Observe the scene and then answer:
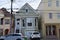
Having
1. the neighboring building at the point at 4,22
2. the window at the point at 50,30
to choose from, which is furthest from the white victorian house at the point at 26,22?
the window at the point at 50,30

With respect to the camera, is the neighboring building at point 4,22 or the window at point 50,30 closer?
the window at point 50,30

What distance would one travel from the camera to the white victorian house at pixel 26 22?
48125 millimetres

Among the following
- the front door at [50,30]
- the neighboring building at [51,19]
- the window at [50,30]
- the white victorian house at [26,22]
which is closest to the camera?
the neighboring building at [51,19]

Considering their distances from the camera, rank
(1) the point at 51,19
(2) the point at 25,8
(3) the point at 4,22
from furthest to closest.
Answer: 1. (2) the point at 25,8
2. (3) the point at 4,22
3. (1) the point at 51,19

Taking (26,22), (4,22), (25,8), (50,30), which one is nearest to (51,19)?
(50,30)

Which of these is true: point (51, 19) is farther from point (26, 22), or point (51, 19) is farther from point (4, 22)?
point (4, 22)

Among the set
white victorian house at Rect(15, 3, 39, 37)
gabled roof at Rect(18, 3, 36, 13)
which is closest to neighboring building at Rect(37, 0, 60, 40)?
white victorian house at Rect(15, 3, 39, 37)

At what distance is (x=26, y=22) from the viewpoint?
48.4 metres

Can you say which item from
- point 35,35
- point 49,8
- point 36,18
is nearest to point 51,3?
point 49,8

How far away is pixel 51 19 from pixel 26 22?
6.05 m

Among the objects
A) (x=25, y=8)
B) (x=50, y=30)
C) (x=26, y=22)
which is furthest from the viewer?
(x=25, y=8)

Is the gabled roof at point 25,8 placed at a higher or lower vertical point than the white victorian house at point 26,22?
higher

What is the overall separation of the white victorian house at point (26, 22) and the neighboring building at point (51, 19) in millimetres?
2638

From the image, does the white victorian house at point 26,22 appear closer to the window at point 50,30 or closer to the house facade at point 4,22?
the house facade at point 4,22
